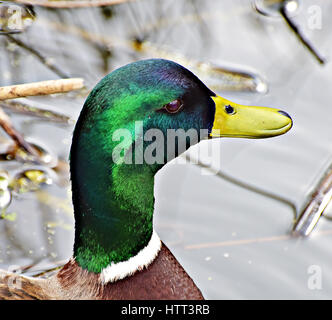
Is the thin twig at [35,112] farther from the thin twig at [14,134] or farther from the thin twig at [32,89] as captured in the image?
the thin twig at [32,89]

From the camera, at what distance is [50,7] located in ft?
14.4

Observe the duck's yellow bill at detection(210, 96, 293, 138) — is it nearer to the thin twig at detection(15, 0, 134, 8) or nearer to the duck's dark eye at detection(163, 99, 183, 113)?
the duck's dark eye at detection(163, 99, 183, 113)

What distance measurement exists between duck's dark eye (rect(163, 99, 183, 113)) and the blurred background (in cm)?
116

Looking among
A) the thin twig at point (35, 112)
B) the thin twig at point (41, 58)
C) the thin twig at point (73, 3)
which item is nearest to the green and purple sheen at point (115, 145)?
the thin twig at point (35, 112)

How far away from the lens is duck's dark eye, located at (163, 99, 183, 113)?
232 cm

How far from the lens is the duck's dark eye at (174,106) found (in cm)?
232

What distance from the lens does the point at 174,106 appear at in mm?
2342

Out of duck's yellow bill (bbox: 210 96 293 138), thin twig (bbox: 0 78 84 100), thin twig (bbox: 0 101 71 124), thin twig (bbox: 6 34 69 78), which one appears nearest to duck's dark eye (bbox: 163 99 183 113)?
duck's yellow bill (bbox: 210 96 293 138)

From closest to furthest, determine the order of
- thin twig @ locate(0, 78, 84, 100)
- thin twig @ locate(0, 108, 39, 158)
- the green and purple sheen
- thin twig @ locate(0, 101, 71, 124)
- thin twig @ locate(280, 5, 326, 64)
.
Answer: the green and purple sheen, thin twig @ locate(0, 78, 84, 100), thin twig @ locate(0, 108, 39, 158), thin twig @ locate(0, 101, 71, 124), thin twig @ locate(280, 5, 326, 64)

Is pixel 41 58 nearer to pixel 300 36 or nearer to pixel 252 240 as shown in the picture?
pixel 300 36

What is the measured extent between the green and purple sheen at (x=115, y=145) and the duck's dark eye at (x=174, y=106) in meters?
0.02
